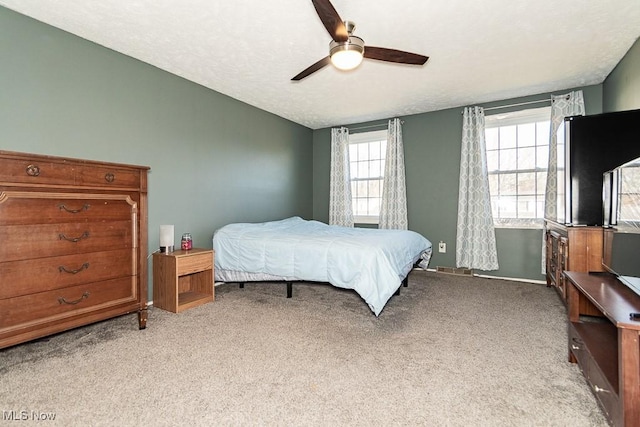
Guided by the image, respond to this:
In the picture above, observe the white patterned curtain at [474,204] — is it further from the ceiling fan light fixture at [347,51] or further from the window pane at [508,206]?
the ceiling fan light fixture at [347,51]

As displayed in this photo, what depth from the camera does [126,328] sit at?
8.07 ft

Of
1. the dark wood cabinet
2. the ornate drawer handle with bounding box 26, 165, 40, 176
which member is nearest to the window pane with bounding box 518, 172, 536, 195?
the dark wood cabinet

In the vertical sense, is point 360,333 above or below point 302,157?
below

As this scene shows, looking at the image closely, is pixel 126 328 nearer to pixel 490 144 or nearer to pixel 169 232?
pixel 169 232

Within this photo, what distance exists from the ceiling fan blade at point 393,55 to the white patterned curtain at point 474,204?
7.51 feet

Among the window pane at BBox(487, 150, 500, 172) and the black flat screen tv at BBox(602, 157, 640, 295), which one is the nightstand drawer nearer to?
the black flat screen tv at BBox(602, 157, 640, 295)

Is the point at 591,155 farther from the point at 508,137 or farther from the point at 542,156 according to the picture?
the point at 508,137

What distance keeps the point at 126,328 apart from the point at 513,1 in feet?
12.5

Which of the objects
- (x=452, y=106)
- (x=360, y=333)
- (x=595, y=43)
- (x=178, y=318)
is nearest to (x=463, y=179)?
(x=452, y=106)

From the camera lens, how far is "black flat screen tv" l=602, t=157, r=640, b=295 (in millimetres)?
1572

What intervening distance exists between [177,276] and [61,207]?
1.10 m

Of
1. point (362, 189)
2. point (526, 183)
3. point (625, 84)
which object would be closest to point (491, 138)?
point (526, 183)

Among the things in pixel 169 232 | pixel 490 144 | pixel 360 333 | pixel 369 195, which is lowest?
pixel 360 333

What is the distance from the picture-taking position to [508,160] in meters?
4.24
